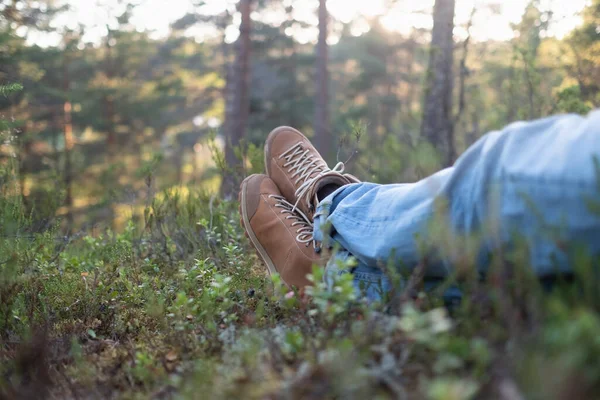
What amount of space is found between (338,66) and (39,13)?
18.2 meters

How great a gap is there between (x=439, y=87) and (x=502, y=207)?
5196 millimetres

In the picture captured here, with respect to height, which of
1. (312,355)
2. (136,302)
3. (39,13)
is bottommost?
(136,302)

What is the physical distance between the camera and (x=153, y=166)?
11.5 ft

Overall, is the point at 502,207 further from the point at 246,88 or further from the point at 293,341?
the point at 246,88

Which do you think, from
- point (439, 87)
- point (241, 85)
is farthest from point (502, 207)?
point (241, 85)

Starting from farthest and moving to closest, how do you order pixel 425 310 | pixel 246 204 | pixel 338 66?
pixel 338 66 → pixel 246 204 → pixel 425 310

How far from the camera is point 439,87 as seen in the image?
609 cm

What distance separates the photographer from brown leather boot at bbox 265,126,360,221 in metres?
2.26

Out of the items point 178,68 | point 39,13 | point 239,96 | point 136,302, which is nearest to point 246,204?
point 136,302

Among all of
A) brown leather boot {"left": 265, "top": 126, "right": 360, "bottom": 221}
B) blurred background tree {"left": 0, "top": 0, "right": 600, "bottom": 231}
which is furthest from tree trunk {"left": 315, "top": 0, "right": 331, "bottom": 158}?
brown leather boot {"left": 265, "top": 126, "right": 360, "bottom": 221}

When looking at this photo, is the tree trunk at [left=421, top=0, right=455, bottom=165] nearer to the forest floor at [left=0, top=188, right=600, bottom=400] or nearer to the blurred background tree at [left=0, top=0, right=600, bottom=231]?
the blurred background tree at [left=0, top=0, right=600, bottom=231]

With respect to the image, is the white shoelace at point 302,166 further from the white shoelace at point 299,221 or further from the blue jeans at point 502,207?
the blue jeans at point 502,207

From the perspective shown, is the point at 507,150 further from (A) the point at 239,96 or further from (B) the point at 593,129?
(A) the point at 239,96

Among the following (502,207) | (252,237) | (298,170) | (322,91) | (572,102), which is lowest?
(252,237)
